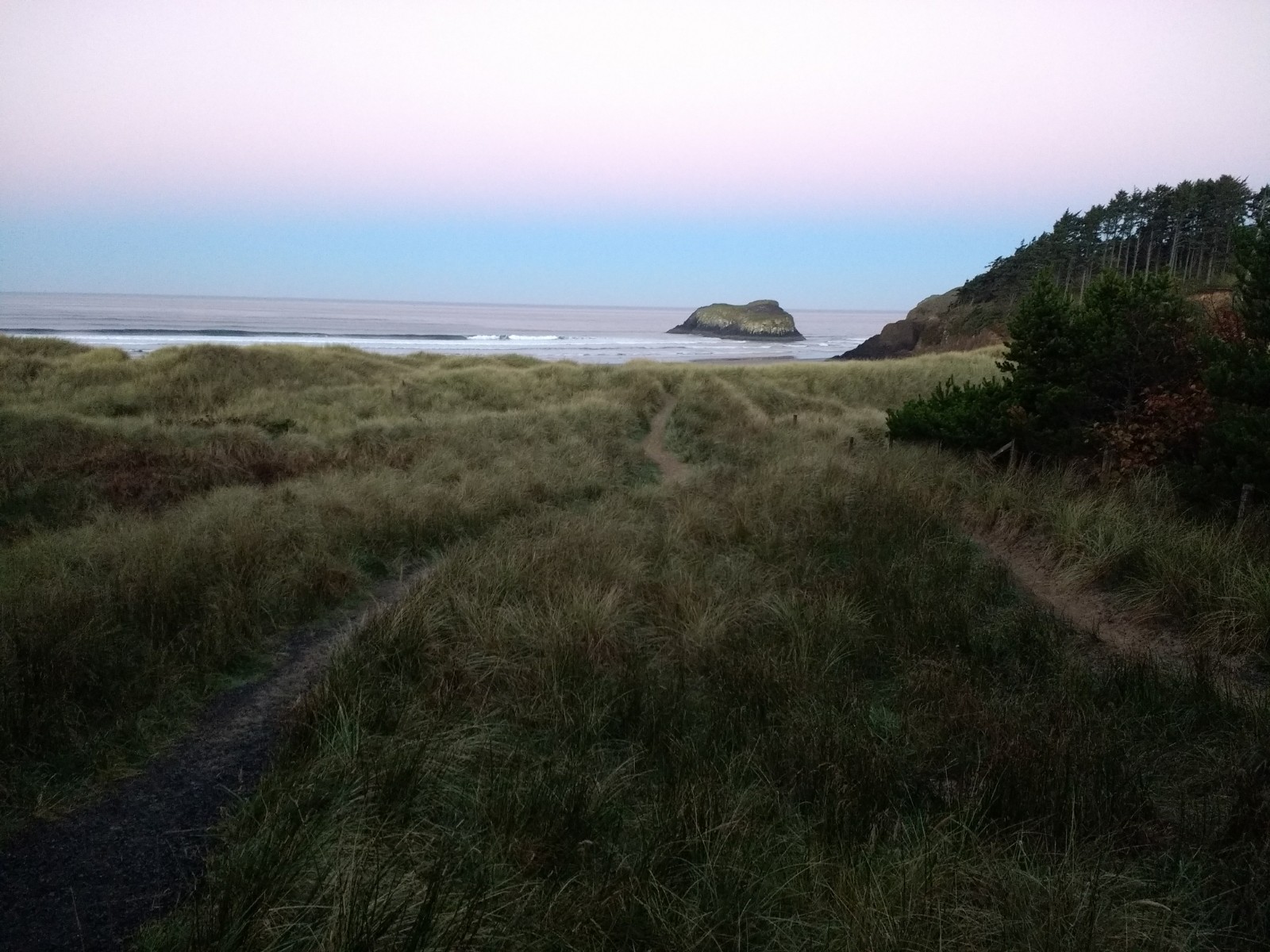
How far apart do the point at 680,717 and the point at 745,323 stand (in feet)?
473

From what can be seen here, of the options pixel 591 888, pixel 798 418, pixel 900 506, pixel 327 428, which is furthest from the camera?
pixel 798 418

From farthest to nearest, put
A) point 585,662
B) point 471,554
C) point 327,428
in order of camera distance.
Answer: point 327,428, point 471,554, point 585,662

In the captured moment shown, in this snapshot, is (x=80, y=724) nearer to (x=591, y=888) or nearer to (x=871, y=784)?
(x=591, y=888)

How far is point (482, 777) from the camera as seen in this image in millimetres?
4359

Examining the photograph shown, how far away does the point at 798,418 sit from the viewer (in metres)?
25.9

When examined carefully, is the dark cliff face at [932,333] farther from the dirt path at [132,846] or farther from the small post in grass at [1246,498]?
the dirt path at [132,846]

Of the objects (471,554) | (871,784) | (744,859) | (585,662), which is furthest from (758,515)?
(744,859)

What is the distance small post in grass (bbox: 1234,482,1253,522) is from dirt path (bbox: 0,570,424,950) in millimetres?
9802

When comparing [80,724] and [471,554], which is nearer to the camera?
[80,724]

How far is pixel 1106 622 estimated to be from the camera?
749 cm

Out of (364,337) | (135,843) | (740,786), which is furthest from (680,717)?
(364,337)

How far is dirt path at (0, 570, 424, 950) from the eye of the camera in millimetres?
3385

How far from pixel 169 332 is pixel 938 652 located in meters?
84.4

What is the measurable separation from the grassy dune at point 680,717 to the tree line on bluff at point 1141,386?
1.02 metres
